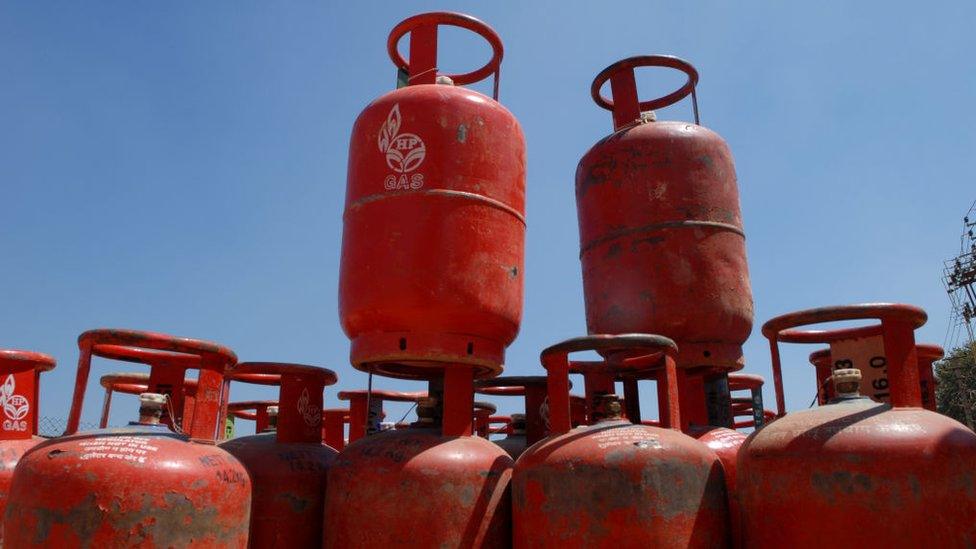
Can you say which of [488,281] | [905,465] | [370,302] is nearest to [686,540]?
[905,465]

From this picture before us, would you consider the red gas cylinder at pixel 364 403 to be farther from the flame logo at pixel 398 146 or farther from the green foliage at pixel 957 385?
the green foliage at pixel 957 385

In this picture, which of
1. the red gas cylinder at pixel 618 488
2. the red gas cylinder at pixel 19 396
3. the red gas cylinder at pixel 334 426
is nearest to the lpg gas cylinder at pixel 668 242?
the red gas cylinder at pixel 618 488

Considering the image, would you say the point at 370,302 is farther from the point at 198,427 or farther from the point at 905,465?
the point at 905,465

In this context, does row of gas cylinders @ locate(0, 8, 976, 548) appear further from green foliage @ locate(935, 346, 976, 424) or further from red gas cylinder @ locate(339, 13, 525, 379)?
green foliage @ locate(935, 346, 976, 424)

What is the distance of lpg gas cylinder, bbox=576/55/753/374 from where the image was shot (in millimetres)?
5422

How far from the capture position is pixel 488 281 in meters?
4.75

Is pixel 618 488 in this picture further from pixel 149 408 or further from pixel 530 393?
pixel 149 408

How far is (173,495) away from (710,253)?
4145mm

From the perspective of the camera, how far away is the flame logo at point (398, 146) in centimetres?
482

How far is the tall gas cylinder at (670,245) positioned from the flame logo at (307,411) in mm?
2366

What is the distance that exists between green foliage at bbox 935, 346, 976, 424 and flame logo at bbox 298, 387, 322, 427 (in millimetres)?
24600

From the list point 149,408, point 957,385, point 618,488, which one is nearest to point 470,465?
point 618,488

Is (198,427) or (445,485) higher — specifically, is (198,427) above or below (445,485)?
above

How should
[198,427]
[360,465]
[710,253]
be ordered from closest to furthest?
[198,427] < [360,465] < [710,253]
